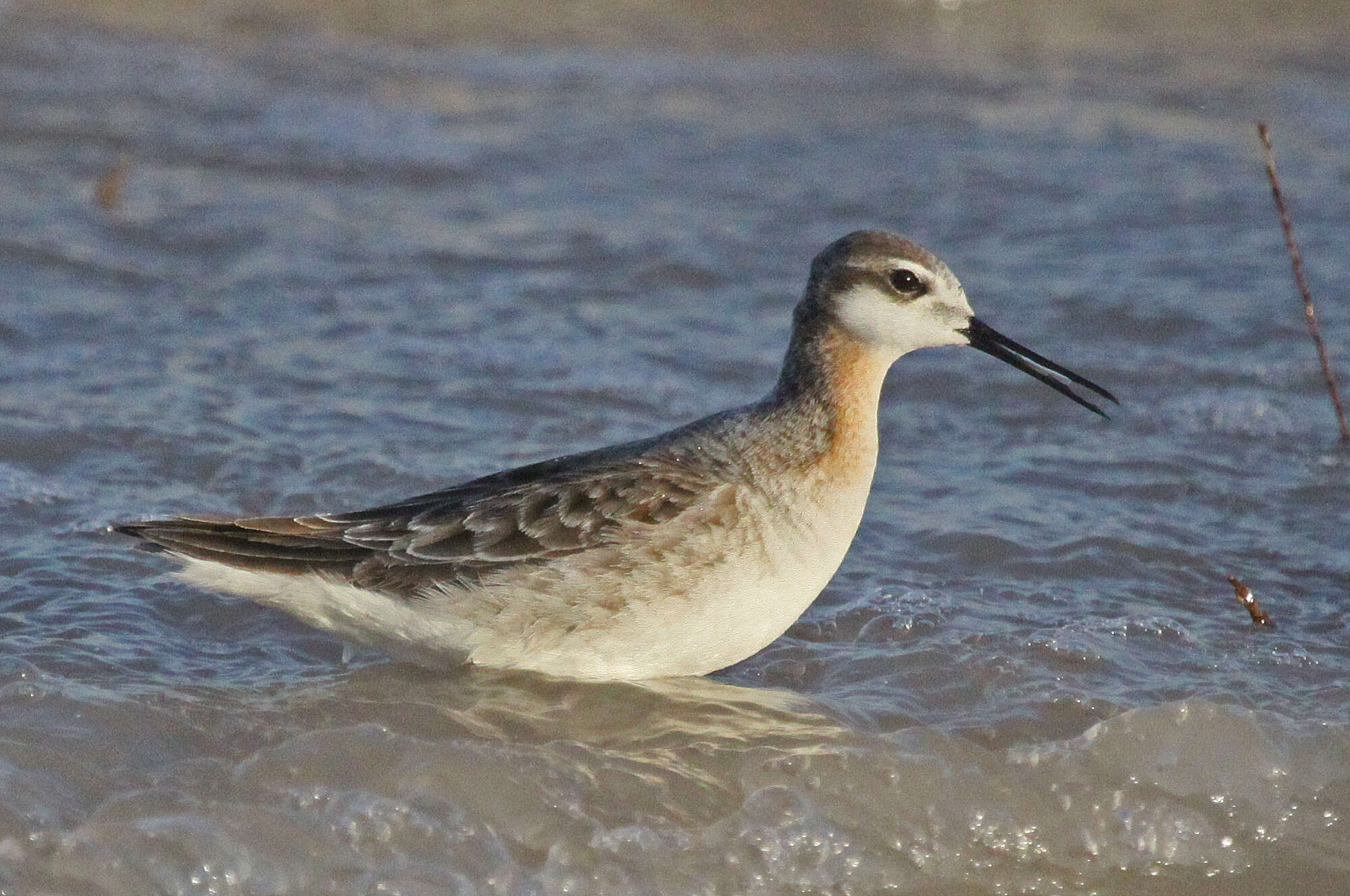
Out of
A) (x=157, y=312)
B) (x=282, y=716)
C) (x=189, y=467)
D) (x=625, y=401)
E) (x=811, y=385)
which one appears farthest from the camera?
(x=157, y=312)

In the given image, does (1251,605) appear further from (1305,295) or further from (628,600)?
(628,600)

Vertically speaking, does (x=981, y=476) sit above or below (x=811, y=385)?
below

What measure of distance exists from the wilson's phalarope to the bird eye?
4cm

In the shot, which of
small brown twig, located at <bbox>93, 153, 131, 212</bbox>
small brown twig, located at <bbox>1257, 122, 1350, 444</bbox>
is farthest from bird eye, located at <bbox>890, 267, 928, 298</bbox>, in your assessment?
small brown twig, located at <bbox>93, 153, 131, 212</bbox>

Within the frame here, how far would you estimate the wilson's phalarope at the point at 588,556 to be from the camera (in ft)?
17.9

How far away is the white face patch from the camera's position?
19.1 ft

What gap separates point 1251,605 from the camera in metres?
6.27

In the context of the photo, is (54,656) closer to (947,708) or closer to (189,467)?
(189,467)

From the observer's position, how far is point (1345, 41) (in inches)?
645

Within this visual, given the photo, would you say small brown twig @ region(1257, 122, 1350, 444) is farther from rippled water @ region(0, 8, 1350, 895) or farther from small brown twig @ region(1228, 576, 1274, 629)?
small brown twig @ region(1228, 576, 1274, 629)

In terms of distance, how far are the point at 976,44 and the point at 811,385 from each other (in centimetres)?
1150

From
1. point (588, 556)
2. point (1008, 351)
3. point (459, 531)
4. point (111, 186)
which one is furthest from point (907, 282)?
point (111, 186)

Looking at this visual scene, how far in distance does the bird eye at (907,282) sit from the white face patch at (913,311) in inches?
0.4

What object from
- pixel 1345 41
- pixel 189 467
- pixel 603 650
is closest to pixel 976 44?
pixel 1345 41
